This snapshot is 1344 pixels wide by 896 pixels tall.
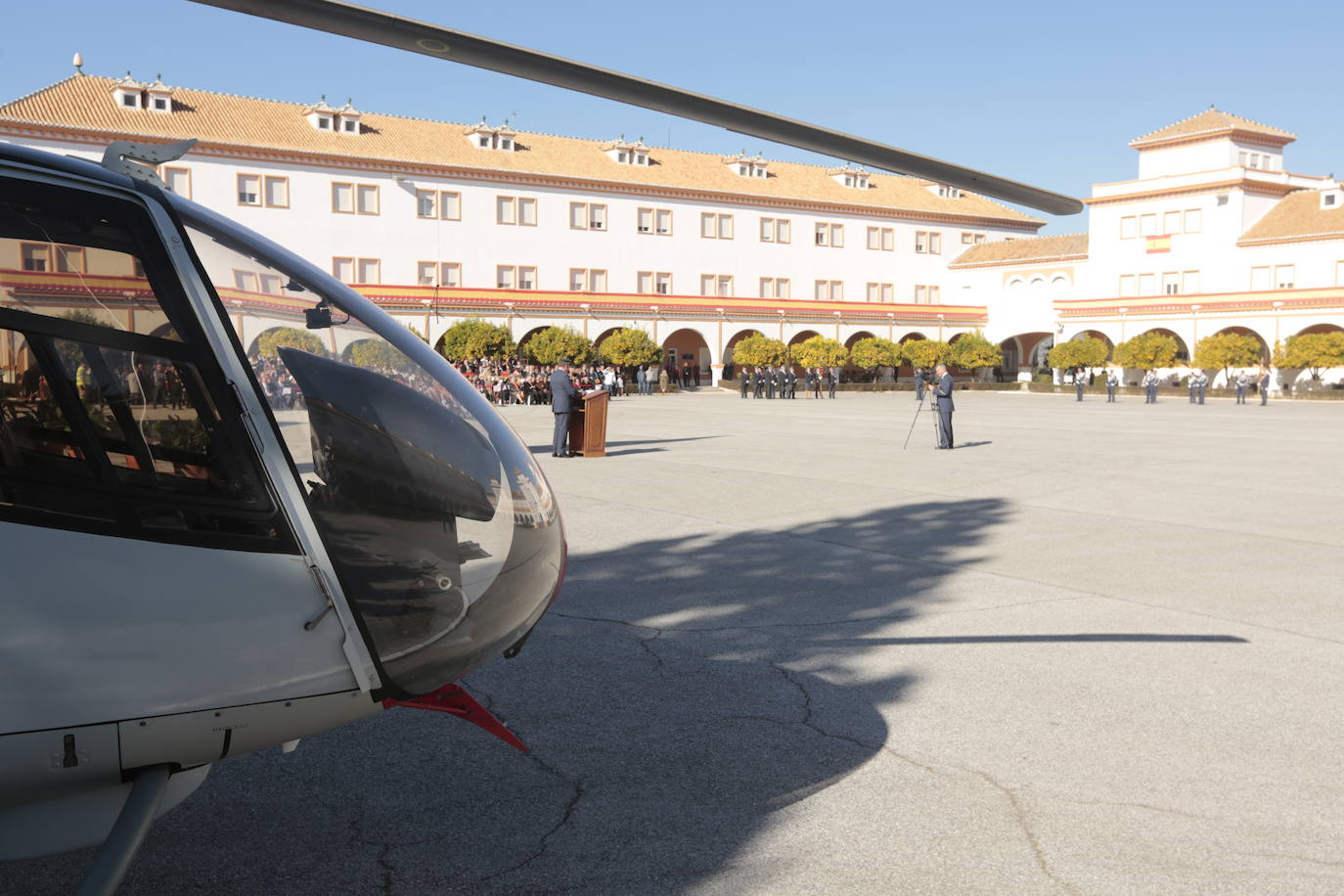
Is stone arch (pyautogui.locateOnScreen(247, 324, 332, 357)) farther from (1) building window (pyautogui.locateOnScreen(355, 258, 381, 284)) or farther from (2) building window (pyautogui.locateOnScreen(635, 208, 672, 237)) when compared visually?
(2) building window (pyautogui.locateOnScreen(635, 208, 672, 237))

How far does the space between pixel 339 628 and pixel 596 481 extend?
416 inches

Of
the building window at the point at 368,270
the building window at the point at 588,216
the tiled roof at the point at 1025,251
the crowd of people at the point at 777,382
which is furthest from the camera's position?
the tiled roof at the point at 1025,251

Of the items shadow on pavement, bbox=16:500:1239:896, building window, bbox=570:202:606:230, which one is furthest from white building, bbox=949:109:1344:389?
shadow on pavement, bbox=16:500:1239:896

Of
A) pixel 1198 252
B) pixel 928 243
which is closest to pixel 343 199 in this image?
pixel 928 243

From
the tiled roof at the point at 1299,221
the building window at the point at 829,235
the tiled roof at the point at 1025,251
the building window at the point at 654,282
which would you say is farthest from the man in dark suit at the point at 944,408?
the tiled roof at the point at 1025,251

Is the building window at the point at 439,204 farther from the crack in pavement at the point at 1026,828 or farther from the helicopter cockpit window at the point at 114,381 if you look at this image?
the helicopter cockpit window at the point at 114,381

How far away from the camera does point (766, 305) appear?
208ft

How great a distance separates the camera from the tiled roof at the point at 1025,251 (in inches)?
2562

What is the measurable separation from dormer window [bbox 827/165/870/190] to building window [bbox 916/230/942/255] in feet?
15.5

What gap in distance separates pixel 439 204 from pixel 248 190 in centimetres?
889

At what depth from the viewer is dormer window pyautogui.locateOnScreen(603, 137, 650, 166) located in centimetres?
6178

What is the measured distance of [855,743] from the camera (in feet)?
14.2

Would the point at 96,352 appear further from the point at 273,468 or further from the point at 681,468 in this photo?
the point at 681,468

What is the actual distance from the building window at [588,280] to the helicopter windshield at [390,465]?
55438 millimetres
